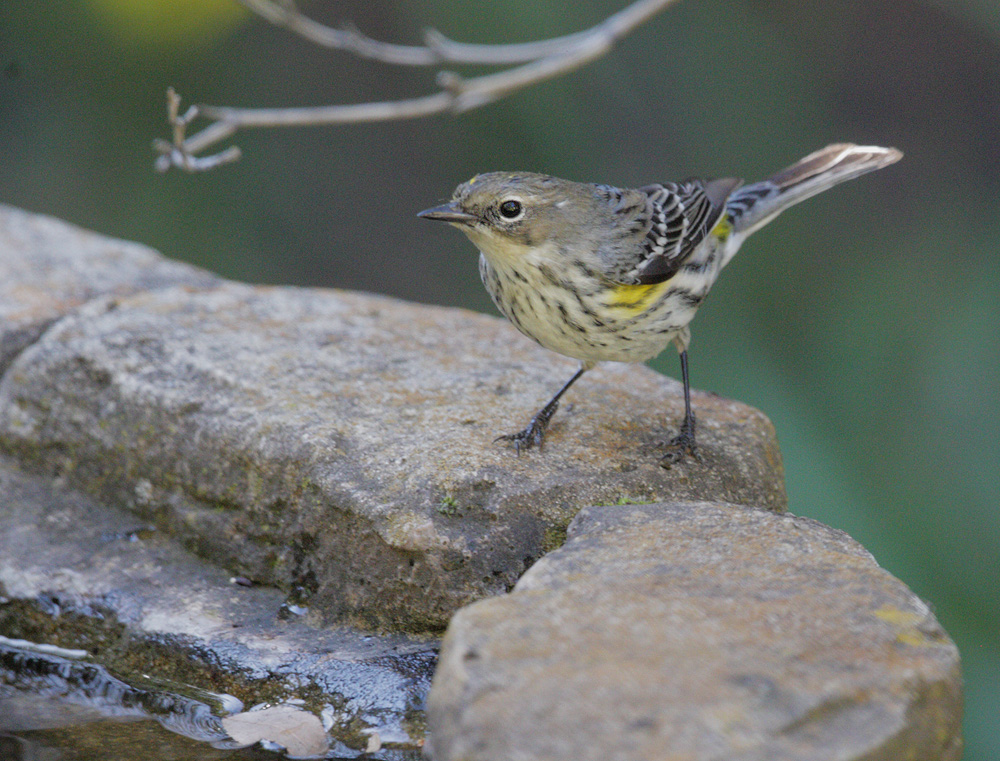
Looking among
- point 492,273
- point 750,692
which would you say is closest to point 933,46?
point 492,273

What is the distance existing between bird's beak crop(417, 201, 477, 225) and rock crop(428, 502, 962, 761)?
129 centimetres

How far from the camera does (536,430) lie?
343cm

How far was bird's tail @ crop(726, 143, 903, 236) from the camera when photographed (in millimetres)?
4379

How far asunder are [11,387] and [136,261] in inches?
47.8

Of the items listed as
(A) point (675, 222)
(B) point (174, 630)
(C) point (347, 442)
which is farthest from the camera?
(A) point (675, 222)

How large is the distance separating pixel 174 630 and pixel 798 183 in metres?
3.02

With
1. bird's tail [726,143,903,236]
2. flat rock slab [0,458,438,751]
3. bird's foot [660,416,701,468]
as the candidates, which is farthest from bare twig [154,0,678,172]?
bird's foot [660,416,701,468]

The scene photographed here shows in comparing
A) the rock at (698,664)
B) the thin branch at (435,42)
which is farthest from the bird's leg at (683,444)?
the thin branch at (435,42)

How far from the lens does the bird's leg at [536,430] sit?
131 inches

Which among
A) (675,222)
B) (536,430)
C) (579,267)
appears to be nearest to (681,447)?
(536,430)

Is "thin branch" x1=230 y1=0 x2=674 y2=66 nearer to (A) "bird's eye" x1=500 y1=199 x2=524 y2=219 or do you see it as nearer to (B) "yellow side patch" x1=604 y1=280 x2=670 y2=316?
(A) "bird's eye" x1=500 y1=199 x2=524 y2=219

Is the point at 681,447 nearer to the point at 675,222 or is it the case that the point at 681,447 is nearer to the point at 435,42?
the point at 675,222

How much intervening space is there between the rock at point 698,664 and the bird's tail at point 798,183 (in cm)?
229

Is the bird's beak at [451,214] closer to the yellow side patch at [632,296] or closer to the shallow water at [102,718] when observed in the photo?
the yellow side patch at [632,296]
